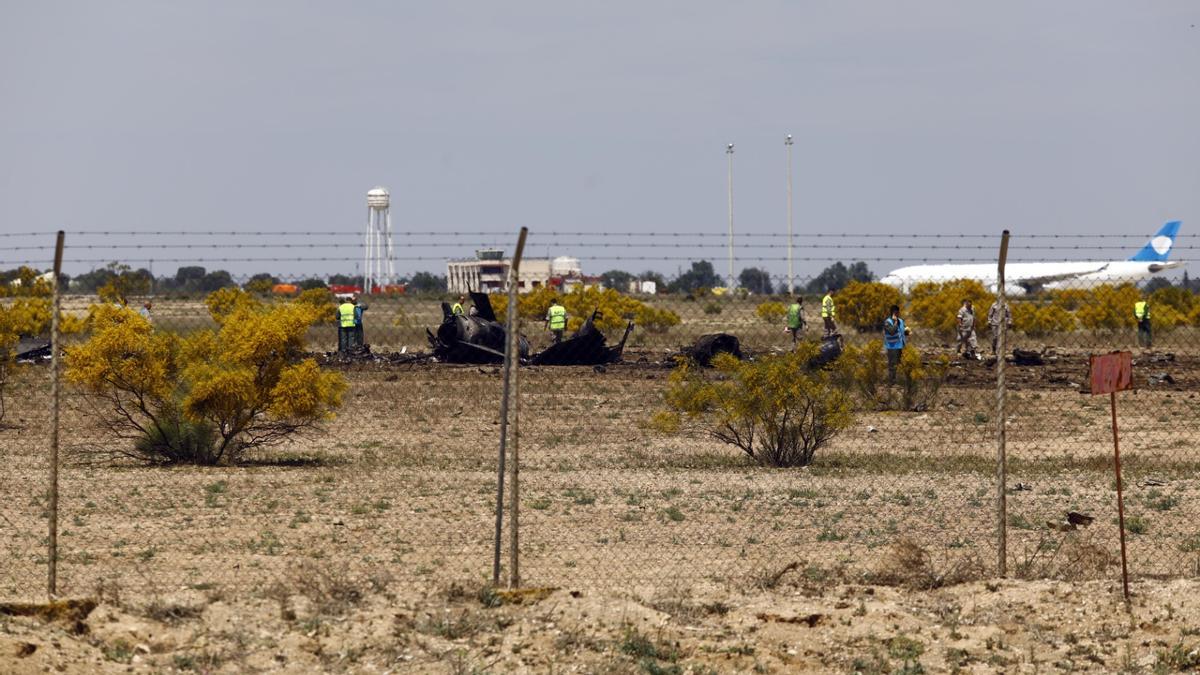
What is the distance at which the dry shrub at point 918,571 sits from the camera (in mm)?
9977

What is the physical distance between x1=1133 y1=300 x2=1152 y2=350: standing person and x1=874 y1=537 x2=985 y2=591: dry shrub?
30.1 metres

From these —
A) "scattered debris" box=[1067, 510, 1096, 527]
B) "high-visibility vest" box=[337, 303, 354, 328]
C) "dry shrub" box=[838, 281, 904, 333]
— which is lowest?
"scattered debris" box=[1067, 510, 1096, 527]

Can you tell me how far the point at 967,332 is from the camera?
3291cm

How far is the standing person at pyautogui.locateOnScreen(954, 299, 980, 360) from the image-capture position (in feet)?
108

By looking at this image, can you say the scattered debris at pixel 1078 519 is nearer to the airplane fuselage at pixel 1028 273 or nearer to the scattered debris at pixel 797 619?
the scattered debris at pixel 797 619

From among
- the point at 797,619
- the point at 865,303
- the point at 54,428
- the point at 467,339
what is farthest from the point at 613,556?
the point at 865,303

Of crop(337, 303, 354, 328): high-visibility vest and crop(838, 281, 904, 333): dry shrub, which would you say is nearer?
crop(337, 303, 354, 328): high-visibility vest

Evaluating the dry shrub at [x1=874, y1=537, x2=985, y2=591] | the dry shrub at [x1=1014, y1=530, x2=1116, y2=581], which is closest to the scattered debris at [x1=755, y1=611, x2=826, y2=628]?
the dry shrub at [x1=874, y1=537, x2=985, y2=591]

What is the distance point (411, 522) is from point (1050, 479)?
6718 millimetres

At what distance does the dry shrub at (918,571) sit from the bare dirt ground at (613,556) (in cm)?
2

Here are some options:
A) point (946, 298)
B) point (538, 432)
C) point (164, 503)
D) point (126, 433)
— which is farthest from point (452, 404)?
point (946, 298)

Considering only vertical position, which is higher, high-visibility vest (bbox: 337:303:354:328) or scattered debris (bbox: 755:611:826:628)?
high-visibility vest (bbox: 337:303:354:328)

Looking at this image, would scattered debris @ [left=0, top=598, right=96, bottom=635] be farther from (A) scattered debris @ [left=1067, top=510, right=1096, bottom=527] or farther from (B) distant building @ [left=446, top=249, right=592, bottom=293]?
(A) scattered debris @ [left=1067, top=510, right=1096, bottom=527]

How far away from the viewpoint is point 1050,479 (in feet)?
51.3
